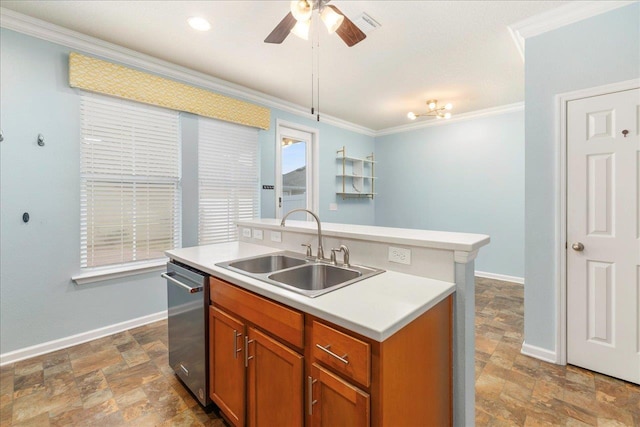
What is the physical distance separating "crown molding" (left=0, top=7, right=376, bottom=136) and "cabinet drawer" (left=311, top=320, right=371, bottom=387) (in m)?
3.11

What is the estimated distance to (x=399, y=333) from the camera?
39.7 inches

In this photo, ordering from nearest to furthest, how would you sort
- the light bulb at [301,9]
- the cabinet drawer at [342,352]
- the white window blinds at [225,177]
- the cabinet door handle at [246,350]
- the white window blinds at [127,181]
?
the cabinet drawer at [342,352], the cabinet door handle at [246,350], the light bulb at [301,9], the white window blinds at [127,181], the white window blinds at [225,177]

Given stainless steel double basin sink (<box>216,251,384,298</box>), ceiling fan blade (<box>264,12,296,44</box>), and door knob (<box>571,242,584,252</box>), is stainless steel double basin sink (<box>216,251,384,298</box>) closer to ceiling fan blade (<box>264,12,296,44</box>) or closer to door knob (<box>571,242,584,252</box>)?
ceiling fan blade (<box>264,12,296,44</box>)

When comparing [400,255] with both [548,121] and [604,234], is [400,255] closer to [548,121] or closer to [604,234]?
[604,234]

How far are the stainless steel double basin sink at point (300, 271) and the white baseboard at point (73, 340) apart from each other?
6.02 ft

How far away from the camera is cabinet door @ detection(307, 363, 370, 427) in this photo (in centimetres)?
95

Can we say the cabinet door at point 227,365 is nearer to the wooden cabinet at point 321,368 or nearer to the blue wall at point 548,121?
the wooden cabinet at point 321,368

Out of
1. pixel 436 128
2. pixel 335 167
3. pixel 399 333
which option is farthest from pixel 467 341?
pixel 436 128

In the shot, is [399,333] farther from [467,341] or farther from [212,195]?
[212,195]

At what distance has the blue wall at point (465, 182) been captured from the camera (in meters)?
4.30

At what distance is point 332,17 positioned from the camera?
1.68 meters

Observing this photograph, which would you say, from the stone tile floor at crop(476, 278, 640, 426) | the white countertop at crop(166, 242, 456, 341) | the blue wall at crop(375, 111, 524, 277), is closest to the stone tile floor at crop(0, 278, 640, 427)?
the stone tile floor at crop(476, 278, 640, 426)

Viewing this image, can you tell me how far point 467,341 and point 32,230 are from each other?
10.6 feet

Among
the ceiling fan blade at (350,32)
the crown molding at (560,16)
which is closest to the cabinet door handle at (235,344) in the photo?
the ceiling fan blade at (350,32)
